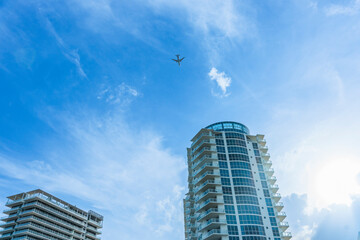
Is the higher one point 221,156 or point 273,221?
point 221,156

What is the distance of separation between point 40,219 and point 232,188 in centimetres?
7089

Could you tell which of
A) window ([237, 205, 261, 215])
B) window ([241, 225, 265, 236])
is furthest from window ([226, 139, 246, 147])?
window ([241, 225, 265, 236])

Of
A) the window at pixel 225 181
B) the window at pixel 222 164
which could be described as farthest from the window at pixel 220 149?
the window at pixel 225 181

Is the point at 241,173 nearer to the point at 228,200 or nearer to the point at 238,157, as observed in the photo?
the point at 238,157

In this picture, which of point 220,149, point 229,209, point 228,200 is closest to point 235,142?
point 220,149

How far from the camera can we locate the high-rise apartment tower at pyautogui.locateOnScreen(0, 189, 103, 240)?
97250 millimetres

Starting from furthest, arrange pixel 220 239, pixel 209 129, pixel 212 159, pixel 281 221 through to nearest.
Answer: pixel 209 129 → pixel 212 159 → pixel 281 221 → pixel 220 239

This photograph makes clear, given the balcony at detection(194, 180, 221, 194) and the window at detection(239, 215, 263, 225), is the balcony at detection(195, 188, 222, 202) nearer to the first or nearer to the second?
the balcony at detection(194, 180, 221, 194)

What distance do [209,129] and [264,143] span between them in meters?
20.0

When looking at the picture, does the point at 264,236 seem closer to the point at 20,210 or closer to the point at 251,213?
the point at 251,213

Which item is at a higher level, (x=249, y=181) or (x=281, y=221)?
(x=249, y=181)

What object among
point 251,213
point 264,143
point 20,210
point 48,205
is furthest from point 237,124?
point 20,210

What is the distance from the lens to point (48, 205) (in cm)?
10675

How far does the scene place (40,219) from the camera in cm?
10150
